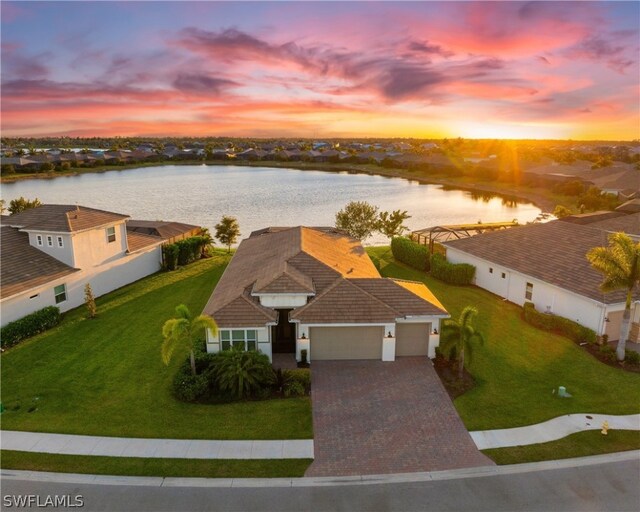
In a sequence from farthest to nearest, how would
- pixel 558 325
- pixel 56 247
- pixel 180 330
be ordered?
1. pixel 56 247
2. pixel 558 325
3. pixel 180 330

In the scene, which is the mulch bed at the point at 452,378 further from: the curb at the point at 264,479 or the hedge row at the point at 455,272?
the hedge row at the point at 455,272

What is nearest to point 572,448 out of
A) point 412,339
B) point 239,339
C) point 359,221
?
point 412,339

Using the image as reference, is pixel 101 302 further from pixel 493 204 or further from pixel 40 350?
pixel 493 204

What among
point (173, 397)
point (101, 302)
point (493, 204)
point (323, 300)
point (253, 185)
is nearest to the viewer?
point (173, 397)

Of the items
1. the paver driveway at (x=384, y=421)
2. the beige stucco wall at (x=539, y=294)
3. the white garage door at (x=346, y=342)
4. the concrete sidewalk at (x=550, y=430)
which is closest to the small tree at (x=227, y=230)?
the beige stucco wall at (x=539, y=294)

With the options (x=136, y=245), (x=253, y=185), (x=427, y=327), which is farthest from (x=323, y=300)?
(x=253, y=185)

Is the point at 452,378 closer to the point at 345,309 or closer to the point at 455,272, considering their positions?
the point at 345,309
